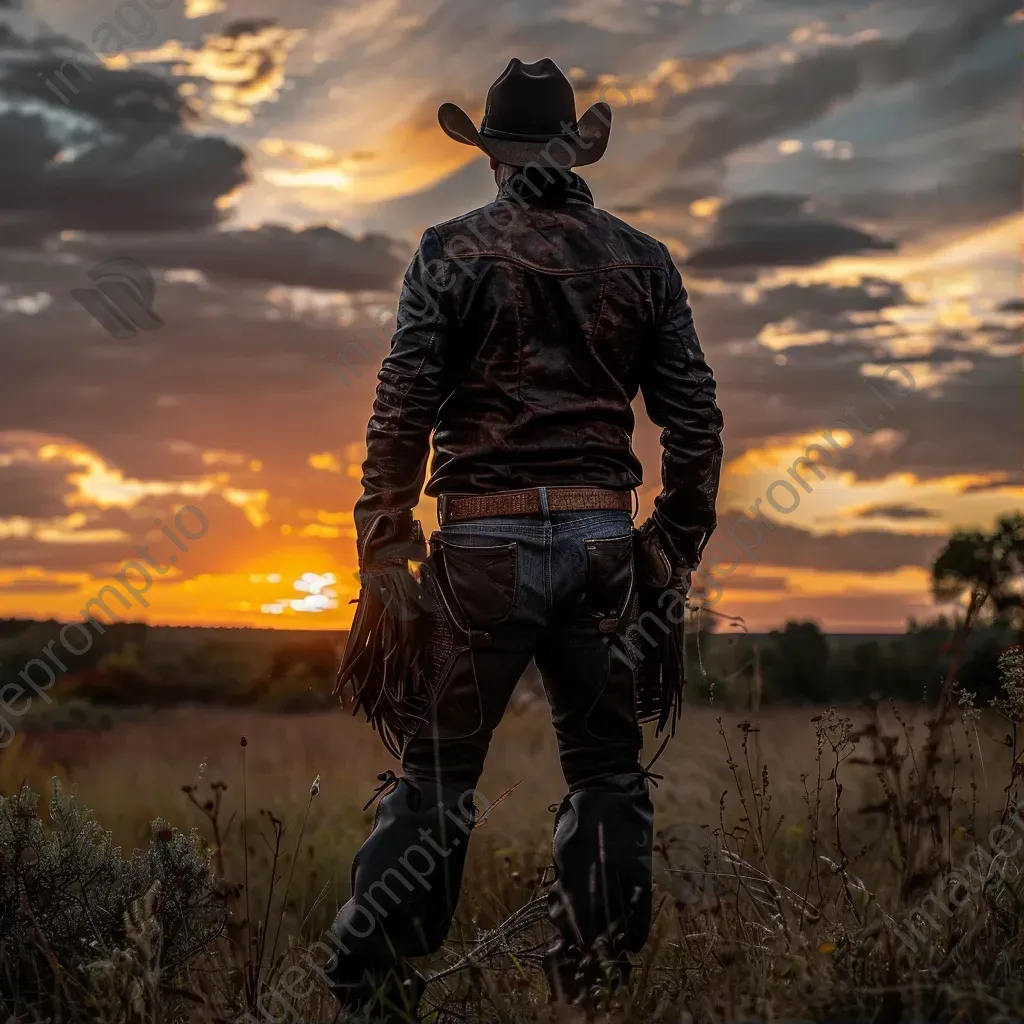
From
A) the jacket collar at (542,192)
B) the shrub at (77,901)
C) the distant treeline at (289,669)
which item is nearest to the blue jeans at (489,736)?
the shrub at (77,901)

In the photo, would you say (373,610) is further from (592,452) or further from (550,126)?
(550,126)

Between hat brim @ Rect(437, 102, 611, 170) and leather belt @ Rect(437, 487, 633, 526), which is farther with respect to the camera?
hat brim @ Rect(437, 102, 611, 170)

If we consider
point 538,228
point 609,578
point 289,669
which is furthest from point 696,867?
point 289,669

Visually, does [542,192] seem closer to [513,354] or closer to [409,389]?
[513,354]

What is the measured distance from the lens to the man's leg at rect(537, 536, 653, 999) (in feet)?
14.0

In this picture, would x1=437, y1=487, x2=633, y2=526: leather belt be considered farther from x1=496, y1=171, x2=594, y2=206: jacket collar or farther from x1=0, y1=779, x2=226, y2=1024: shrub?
x1=0, y1=779, x2=226, y2=1024: shrub

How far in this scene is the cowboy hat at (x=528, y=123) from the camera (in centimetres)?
451

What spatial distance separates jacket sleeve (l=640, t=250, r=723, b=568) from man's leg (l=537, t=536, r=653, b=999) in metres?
0.39

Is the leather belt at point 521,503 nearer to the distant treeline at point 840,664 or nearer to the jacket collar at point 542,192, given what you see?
the jacket collar at point 542,192

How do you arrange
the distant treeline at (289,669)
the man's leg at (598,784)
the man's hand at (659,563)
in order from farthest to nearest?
1. the distant treeline at (289,669)
2. the man's hand at (659,563)
3. the man's leg at (598,784)

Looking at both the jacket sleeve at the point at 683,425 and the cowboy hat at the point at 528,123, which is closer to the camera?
the cowboy hat at the point at 528,123

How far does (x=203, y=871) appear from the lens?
4.98 meters

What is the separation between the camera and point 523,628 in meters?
4.21

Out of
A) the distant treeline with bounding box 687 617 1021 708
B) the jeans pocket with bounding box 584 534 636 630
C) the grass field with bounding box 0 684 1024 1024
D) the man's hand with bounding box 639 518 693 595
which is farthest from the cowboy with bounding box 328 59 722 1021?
the distant treeline with bounding box 687 617 1021 708
